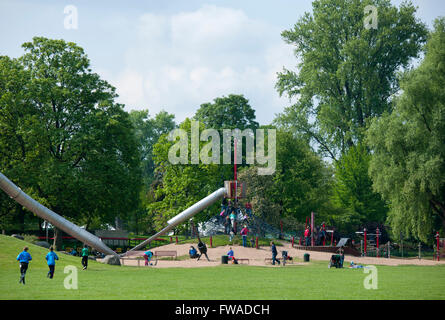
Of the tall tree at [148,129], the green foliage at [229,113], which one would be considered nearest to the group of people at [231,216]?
the green foliage at [229,113]

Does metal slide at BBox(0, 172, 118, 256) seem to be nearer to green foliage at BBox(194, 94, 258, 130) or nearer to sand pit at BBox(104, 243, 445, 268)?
sand pit at BBox(104, 243, 445, 268)

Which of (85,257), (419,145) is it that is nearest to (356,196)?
(419,145)

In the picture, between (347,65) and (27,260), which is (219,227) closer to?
(347,65)

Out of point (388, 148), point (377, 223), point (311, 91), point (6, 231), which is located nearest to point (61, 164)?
point (6, 231)

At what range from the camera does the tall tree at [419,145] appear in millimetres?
41188

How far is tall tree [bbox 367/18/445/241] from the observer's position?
41188mm

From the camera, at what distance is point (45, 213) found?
3875 centimetres

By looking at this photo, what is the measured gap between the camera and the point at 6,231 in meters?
56.2

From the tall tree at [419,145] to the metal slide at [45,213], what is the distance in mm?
21465

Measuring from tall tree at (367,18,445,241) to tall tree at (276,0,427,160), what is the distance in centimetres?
1640

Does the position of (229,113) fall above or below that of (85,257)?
above

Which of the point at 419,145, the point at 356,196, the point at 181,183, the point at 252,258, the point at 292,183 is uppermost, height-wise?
the point at 419,145

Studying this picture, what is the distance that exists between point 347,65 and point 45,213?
117 ft

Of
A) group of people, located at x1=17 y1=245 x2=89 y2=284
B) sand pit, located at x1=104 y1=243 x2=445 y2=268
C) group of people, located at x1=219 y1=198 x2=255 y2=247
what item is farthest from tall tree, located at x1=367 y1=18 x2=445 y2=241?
group of people, located at x1=17 y1=245 x2=89 y2=284
